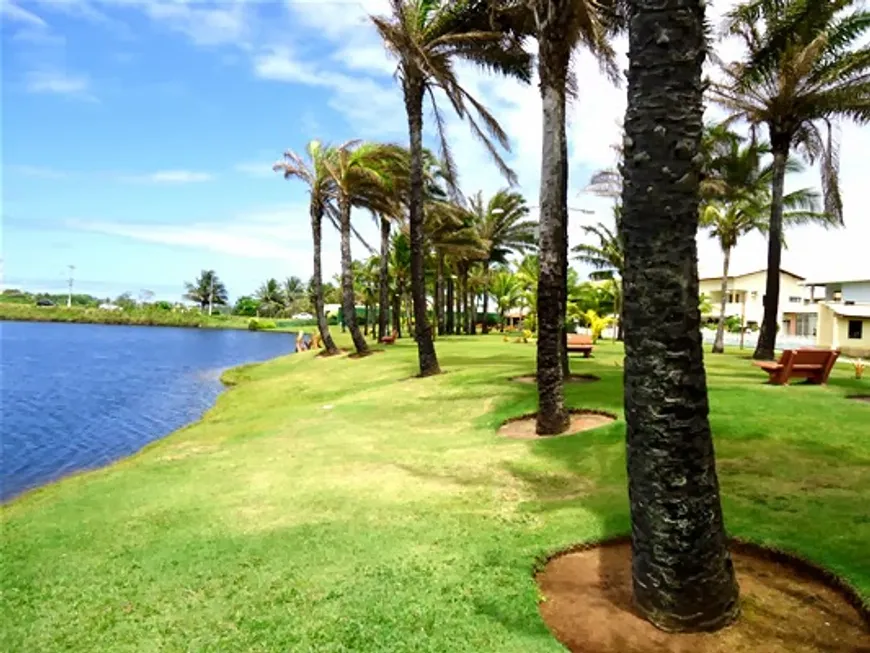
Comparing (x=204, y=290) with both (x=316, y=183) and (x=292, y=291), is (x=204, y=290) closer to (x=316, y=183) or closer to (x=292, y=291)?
(x=292, y=291)

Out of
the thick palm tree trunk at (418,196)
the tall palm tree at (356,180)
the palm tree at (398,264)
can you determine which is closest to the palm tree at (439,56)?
the thick palm tree trunk at (418,196)

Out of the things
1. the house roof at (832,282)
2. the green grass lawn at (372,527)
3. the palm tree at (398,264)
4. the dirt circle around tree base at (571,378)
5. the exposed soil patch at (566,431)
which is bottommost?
the green grass lawn at (372,527)

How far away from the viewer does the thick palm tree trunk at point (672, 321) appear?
13.6 ft

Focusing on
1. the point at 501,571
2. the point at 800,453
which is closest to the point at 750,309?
the point at 800,453

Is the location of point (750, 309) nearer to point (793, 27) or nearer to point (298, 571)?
point (793, 27)

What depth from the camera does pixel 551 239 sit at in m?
10.8

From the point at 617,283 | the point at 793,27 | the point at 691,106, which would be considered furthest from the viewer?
the point at 617,283

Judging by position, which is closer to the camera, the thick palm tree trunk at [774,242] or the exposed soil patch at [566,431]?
the exposed soil patch at [566,431]

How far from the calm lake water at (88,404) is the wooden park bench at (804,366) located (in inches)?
569

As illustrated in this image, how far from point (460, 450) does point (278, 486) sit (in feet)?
8.91

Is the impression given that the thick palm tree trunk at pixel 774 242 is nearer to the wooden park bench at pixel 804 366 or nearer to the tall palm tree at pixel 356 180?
the wooden park bench at pixel 804 366

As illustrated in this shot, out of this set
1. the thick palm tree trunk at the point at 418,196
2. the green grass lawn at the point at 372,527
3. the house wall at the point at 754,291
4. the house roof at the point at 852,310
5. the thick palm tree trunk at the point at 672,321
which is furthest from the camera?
the house wall at the point at 754,291

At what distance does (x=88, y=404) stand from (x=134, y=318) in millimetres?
83267

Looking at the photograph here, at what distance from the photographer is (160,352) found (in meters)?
46.5
